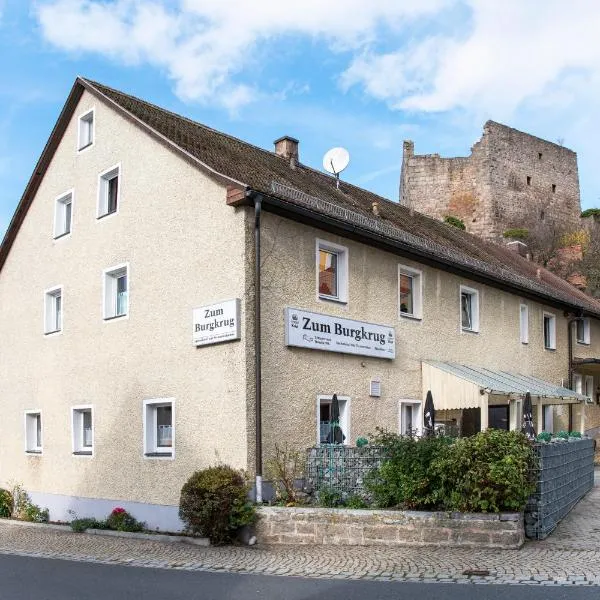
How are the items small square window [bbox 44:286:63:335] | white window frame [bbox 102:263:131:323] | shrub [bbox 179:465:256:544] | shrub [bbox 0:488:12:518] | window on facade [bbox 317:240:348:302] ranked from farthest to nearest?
shrub [bbox 0:488:12:518]
small square window [bbox 44:286:63:335]
white window frame [bbox 102:263:131:323]
window on facade [bbox 317:240:348:302]
shrub [bbox 179:465:256:544]

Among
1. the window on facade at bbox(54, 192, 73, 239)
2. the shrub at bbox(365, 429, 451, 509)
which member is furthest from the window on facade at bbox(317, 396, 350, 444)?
the window on facade at bbox(54, 192, 73, 239)

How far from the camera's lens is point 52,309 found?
1995 cm

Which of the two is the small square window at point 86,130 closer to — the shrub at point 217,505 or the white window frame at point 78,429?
the white window frame at point 78,429

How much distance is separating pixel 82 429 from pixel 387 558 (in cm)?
960

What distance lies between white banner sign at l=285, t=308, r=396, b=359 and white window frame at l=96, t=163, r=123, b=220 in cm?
530

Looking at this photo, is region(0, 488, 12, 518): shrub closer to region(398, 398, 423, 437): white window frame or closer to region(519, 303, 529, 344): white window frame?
region(398, 398, 423, 437): white window frame

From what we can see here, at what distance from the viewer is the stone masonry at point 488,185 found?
60.7 metres

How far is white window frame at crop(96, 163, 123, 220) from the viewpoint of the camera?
17.8 meters

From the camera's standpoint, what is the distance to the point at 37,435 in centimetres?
2000

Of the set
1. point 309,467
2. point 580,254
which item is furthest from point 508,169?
point 309,467

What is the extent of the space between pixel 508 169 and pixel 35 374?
1922 inches

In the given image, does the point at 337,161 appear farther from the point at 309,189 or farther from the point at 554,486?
the point at 554,486

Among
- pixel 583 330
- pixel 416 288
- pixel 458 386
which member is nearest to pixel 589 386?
pixel 583 330

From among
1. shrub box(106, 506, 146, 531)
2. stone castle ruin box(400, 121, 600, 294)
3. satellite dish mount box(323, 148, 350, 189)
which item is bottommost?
shrub box(106, 506, 146, 531)
